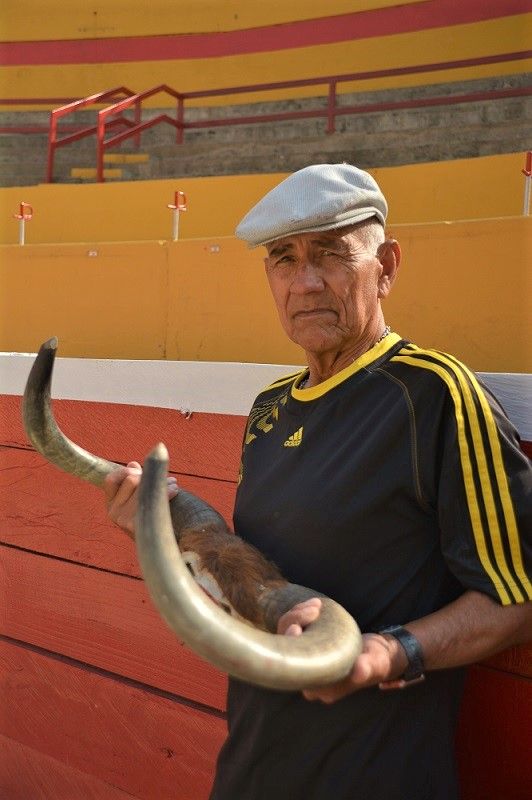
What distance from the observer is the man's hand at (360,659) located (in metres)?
1.13

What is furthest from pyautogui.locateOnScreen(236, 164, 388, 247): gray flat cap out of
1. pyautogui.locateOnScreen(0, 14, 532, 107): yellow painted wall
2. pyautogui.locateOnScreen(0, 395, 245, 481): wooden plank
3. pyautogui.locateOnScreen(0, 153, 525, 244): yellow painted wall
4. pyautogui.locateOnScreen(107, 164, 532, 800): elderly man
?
pyautogui.locateOnScreen(0, 14, 532, 107): yellow painted wall

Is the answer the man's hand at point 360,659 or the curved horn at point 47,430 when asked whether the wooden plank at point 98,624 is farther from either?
the man's hand at point 360,659

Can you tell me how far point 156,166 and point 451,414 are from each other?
33.3ft

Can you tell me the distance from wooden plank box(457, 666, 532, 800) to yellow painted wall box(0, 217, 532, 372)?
140 inches

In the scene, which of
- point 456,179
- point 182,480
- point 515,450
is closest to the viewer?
point 515,450

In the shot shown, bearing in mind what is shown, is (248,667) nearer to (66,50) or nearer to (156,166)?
(156,166)

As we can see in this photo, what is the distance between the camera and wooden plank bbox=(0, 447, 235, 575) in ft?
9.41

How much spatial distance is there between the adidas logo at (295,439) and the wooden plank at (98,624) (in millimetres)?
1129

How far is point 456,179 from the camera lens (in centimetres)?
757

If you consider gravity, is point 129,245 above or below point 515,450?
above

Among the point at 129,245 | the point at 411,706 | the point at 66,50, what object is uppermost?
the point at 66,50

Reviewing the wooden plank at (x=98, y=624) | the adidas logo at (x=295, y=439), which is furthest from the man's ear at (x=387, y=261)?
the wooden plank at (x=98, y=624)

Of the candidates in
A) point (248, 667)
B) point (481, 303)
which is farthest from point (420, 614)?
point (481, 303)

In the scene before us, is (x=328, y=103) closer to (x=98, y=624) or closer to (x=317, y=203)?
(x=98, y=624)
